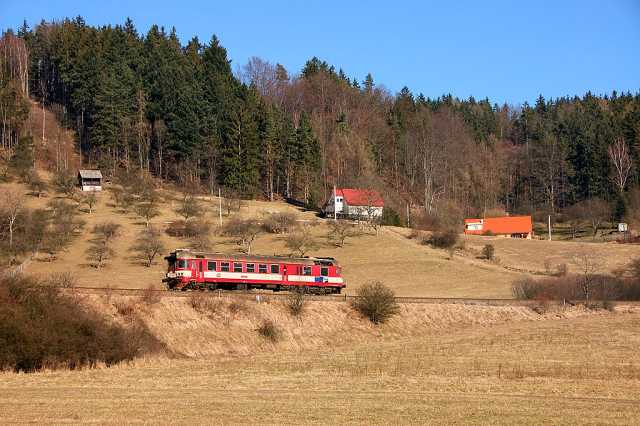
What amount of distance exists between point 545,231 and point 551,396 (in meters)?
98.5

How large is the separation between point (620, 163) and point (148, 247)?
3440 inches

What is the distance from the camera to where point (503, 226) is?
108 meters

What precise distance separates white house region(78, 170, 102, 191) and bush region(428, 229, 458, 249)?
43304mm

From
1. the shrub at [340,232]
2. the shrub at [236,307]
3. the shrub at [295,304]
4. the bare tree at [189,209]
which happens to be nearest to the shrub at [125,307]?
the shrub at [236,307]

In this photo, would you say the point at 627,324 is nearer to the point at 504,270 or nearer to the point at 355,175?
the point at 504,270

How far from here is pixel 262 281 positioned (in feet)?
173

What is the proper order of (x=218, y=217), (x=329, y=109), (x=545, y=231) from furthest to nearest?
(x=329, y=109) < (x=545, y=231) < (x=218, y=217)

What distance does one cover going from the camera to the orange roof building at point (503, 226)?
350 ft

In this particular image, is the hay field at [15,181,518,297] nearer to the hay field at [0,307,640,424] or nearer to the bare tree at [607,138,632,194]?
the hay field at [0,307,640,424]

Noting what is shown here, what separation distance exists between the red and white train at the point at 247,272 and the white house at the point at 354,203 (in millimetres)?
42859

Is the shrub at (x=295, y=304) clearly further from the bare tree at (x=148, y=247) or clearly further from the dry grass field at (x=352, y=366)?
the bare tree at (x=148, y=247)

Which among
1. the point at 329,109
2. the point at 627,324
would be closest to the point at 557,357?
the point at 627,324

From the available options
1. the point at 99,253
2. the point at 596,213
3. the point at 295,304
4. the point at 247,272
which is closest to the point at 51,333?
the point at 295,304

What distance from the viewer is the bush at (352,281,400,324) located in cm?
4838
